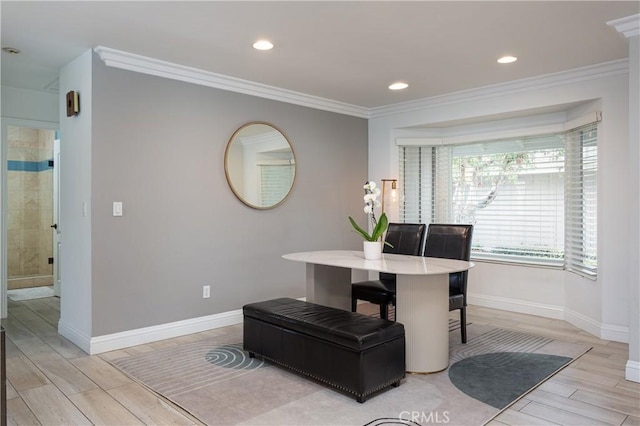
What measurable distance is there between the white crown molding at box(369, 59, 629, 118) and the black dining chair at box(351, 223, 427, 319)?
1.57 meters

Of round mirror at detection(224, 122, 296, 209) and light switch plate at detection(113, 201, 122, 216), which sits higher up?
round mirror at detection(224, 122, 296, 209)

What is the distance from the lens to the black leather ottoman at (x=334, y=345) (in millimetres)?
2637

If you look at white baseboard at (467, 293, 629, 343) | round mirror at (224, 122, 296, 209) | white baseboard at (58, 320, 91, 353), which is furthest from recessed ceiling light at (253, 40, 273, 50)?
white baseboard at (467, 293, 629, 343)

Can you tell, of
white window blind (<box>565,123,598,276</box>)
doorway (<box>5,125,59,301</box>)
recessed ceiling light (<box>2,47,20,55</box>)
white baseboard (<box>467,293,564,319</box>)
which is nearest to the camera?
recessed ceiling light (<box>2,47,20,55</box>)

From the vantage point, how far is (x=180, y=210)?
13.3 ft

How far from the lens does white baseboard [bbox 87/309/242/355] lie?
11.8 ft

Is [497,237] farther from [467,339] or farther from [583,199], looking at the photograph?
[467,339]

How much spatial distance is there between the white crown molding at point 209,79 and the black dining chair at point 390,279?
170 cm

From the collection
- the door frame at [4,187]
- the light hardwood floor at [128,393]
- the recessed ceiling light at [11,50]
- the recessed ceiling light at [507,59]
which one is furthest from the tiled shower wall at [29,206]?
the recessed ceiling light at [507,59]

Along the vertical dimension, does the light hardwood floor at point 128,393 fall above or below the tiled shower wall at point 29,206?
below

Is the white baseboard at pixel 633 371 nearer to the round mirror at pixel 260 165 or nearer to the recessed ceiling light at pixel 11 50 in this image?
the round mirror at pixel 260 165

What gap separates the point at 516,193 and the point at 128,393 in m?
4.24

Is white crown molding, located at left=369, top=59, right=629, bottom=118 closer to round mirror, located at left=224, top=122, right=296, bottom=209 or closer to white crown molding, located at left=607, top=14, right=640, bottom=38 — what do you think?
white crown molding, located at left=607, top=14, right=640, bottom=38

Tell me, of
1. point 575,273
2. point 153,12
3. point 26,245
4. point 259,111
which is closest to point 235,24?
point 153,12
